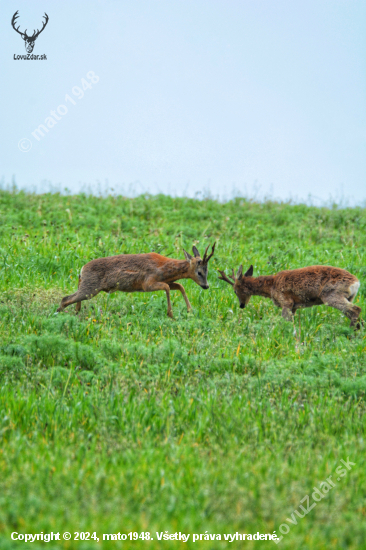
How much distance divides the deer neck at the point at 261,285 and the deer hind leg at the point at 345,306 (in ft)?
3.97

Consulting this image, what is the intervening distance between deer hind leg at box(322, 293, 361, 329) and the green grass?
0.25 m

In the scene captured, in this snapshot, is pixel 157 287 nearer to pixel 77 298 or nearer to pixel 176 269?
pixel 176 269

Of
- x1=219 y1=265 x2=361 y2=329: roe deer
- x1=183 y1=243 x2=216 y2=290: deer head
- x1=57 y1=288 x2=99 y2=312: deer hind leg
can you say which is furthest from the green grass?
x1=183 y1=243 x2=216 y2=290: deer head

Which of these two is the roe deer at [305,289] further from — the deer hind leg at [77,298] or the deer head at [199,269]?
the deer hind leg at [77,298]

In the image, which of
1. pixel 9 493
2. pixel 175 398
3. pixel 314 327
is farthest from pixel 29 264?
pixel 9 493

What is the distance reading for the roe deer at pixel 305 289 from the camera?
27.2 feet

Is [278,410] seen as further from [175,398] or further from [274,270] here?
[274,270]

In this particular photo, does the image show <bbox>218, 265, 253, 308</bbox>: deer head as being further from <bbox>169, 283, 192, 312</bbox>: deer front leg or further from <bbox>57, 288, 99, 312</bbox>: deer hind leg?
<bbox>57, 288, 99, 312</bbox>: deer hind leg

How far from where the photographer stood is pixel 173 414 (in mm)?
5145

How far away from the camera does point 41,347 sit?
656 centimetres

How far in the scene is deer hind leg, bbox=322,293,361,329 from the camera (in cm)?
825

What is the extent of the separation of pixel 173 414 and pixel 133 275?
379 cm

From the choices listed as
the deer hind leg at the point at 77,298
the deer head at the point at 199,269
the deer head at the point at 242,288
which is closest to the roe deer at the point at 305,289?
the deer head at the point at 242,288

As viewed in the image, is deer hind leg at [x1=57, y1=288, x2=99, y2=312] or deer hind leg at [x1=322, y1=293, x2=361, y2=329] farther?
deer hind leg at [x1=57, y1=288, x2=99, y2=312]
